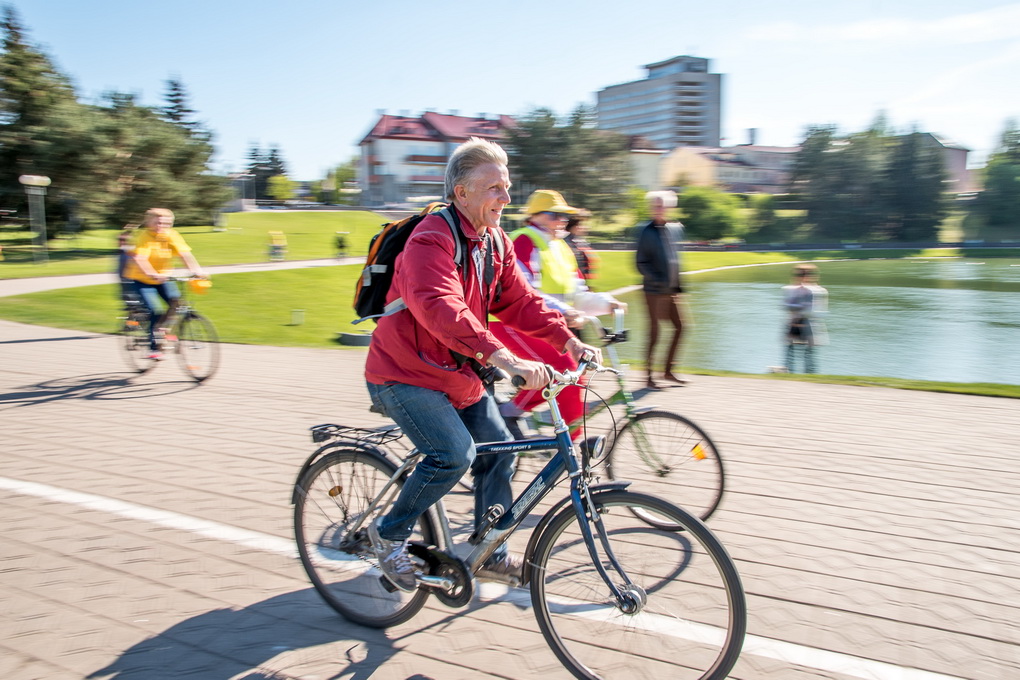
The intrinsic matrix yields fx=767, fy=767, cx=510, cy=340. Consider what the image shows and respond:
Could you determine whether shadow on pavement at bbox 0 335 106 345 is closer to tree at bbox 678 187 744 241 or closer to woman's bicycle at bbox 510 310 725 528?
woman's bicycle at bbox 510 310 725 528

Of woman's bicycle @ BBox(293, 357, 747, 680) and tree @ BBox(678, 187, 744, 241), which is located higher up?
tree @ BBox(678, 187, 744, 241)

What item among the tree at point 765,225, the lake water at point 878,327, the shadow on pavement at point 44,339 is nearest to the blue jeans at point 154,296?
the shadow on pavement at point 44,339

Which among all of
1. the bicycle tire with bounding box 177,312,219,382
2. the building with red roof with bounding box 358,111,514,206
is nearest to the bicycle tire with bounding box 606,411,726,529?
the bicycle tire with bounding box 177,312,219,382

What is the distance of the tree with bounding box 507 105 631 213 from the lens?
7162 cm

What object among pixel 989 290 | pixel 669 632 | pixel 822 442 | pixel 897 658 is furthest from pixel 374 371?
pixel 989 290

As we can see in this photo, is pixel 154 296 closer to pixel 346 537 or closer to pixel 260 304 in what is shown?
pixel 346 537

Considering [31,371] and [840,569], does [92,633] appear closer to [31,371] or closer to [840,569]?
[840,569]

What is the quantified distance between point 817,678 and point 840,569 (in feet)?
3.31

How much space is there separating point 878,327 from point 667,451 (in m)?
18.7

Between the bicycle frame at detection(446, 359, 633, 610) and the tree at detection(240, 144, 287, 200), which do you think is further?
the tree at detection(240, 144, 287, 200)

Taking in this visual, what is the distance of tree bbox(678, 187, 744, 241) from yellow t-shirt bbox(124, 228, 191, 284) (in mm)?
75261

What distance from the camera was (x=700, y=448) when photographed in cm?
424

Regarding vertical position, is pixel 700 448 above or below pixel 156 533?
above

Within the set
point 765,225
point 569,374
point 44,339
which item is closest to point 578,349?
point 569,374
